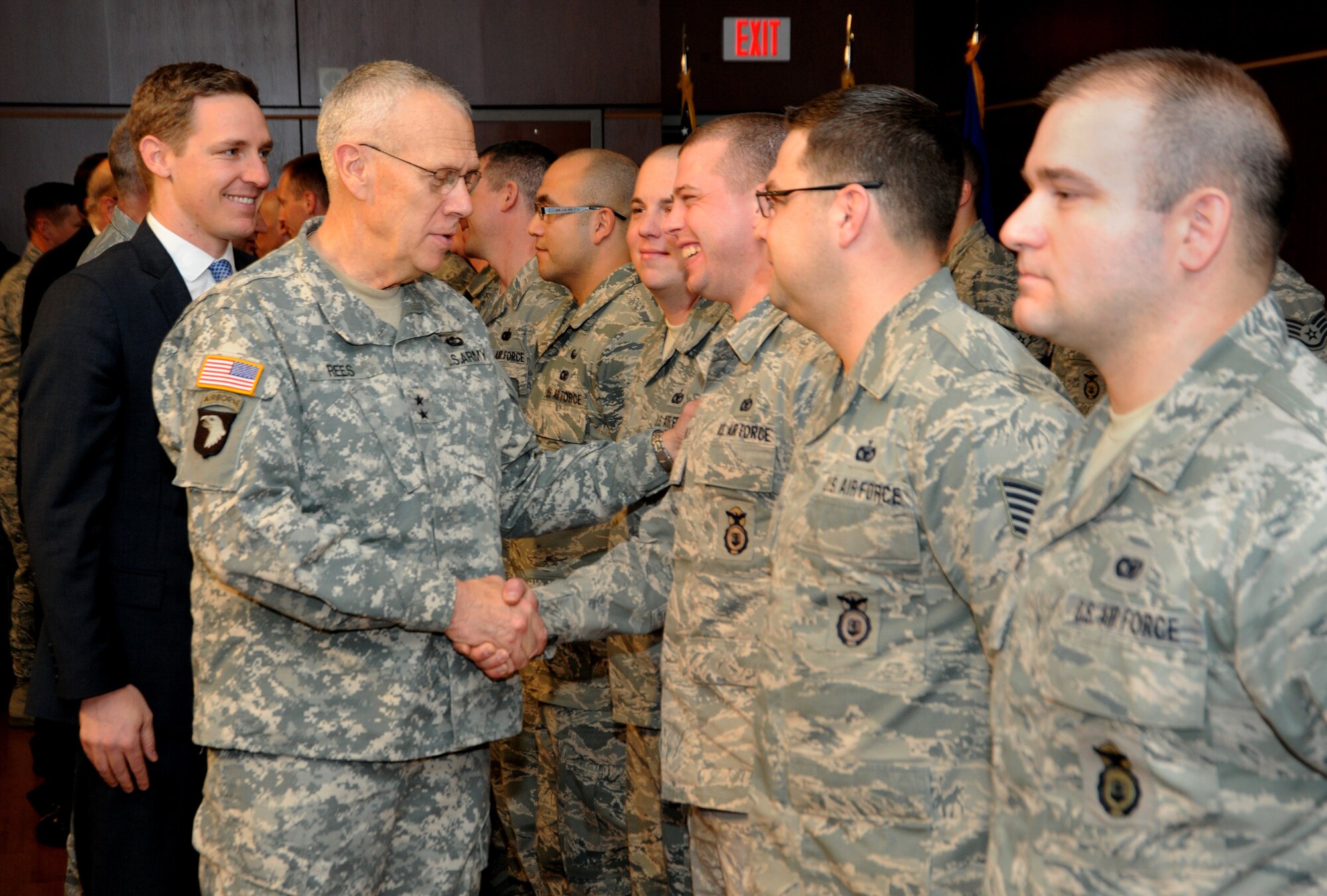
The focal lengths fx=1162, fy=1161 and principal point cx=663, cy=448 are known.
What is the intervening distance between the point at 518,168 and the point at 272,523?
260 centimetres

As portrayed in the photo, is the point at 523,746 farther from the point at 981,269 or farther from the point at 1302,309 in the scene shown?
the point at 981,269

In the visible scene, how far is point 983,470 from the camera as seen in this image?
143 cm

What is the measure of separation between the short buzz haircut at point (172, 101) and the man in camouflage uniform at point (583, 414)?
1.14 meters

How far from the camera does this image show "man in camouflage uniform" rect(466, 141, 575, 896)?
343cm

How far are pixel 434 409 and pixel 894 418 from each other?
87 centimetres

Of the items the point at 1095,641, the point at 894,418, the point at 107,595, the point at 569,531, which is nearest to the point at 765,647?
the point at 894,418

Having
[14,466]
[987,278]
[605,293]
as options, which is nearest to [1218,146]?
[605,293]

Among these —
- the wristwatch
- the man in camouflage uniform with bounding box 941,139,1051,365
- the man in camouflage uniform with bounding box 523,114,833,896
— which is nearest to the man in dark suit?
the man in camouflage uniform with bounding box 523,114,833,896

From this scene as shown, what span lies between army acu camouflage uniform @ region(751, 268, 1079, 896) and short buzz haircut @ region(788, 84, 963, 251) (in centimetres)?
16

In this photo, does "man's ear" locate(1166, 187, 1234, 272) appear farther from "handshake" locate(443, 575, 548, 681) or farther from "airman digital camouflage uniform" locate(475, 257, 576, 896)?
"airman digital camouflage uniform" locate(475, 257, 576, 896)

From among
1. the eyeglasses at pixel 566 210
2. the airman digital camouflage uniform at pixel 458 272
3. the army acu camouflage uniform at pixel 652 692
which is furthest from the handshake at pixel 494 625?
the airman digital camouflage uniform at pixel 458 272

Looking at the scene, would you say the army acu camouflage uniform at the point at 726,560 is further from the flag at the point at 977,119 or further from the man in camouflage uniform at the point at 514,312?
the flag at the point at 977,119

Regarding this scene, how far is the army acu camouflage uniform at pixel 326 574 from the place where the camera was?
184 cm

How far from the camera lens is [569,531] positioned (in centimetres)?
320
